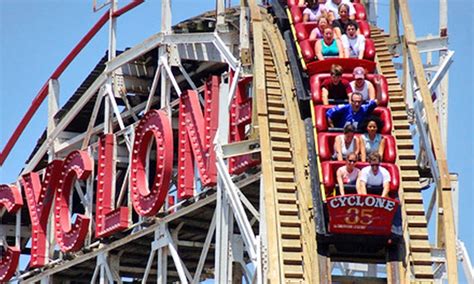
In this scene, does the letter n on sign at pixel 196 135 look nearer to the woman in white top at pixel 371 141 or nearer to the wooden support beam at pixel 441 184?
the wooden support beam at pixel 441 184

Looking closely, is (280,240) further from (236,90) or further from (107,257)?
(107,257)

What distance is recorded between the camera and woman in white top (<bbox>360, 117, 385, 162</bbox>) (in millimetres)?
27312

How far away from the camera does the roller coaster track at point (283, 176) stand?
87.2ft

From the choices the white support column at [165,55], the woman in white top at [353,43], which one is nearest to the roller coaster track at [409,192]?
the woman in white top at [353,43]

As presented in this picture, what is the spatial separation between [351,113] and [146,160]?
990cm

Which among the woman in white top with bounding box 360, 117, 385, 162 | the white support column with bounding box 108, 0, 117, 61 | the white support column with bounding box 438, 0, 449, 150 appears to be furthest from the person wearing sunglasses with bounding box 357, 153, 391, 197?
the white support column with bounding box 108, 0, 117, 61

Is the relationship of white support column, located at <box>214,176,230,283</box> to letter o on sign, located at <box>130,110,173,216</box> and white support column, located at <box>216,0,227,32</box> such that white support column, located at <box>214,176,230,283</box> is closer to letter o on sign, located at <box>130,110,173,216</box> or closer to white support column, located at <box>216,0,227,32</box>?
letter o on sign, located at <box>130,110,173,216</box>

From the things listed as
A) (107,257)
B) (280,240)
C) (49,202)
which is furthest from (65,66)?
(280,240)

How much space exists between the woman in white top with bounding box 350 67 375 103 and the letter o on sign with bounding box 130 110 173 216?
7.71m

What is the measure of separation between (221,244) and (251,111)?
3431 mm

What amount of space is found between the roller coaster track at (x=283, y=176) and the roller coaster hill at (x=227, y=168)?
0.11 ft

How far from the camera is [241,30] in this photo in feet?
106

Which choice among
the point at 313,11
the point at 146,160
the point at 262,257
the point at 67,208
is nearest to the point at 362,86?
the point at 313,11

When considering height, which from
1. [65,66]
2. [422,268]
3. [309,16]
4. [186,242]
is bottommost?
[422,268]
